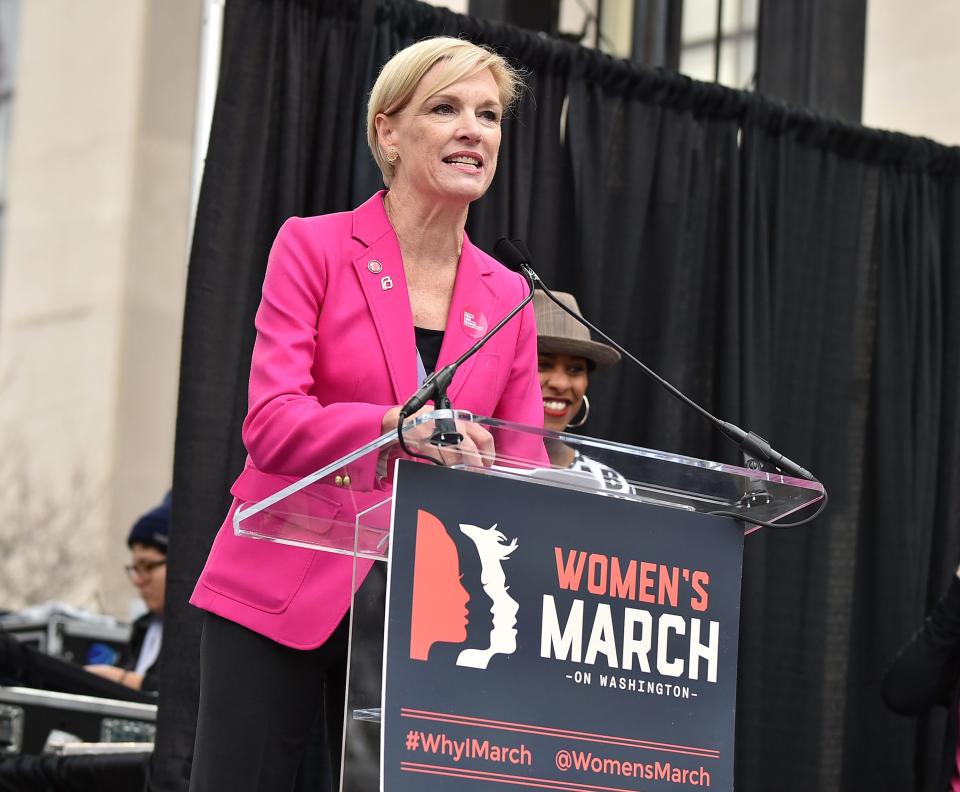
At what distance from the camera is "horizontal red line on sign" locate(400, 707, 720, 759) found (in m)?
1.68

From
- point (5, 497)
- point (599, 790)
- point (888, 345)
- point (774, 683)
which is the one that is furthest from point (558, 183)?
point (5, 497)

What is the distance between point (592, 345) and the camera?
3.72 metres

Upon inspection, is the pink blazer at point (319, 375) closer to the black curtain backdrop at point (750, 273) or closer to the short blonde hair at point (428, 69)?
the short blonde hair at point (428, 69)

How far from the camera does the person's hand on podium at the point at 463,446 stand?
1694 millimetres

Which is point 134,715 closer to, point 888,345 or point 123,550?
point 888,345

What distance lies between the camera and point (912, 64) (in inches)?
205

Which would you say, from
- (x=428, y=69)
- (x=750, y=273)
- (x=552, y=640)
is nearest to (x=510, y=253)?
(x=428, y=69)

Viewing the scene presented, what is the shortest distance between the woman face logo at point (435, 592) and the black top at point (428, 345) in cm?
40

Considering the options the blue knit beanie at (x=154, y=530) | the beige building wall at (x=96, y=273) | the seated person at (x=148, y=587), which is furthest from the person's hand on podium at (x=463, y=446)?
the beige building wall at (x=96, y=273)

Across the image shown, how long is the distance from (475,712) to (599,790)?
168 millimetres

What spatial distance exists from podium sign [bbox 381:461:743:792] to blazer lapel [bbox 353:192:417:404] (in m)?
0.31

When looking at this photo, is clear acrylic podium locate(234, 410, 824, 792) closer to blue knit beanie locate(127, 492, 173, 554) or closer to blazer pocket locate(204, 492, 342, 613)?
blazer pocket locate(204, 492, 342, 613)

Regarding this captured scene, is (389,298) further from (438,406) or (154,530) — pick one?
(154,530)

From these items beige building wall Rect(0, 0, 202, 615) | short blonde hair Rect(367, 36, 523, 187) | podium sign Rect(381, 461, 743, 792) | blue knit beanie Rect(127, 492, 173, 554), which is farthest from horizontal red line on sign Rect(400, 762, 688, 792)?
beige building wall Rect(0, 0, 202, 615)
